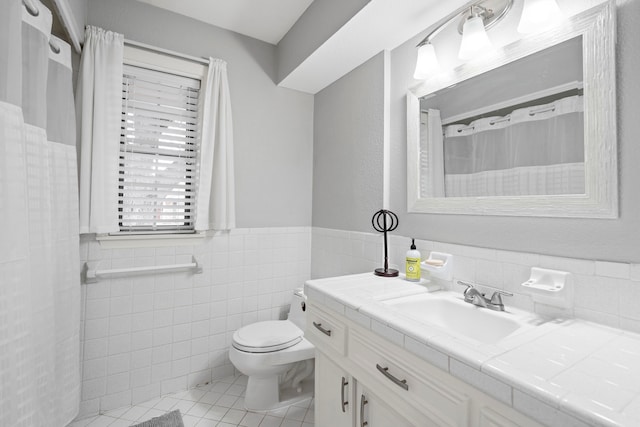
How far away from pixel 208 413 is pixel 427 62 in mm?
2355

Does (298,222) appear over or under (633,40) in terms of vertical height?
under

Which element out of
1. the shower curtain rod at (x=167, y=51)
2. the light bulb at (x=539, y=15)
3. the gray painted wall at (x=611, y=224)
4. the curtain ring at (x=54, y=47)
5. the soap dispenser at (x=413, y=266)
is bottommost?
the soap dispenser at (x=413, y=266)

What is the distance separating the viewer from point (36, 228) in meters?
1.18

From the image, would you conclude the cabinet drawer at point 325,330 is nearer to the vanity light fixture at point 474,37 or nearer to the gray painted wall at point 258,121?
the gray painted wall at point 258,121

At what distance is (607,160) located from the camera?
94 cm

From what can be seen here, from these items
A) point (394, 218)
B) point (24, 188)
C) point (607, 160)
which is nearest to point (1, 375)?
point (24, 188)

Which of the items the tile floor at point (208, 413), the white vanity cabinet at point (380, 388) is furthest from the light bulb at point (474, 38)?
the tile floor at point (208, 413)

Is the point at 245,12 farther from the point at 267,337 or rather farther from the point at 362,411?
the point at 362,411

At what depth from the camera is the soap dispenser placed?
1.47 m

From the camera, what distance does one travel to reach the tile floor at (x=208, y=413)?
173 cm

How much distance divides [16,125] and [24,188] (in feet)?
0.69

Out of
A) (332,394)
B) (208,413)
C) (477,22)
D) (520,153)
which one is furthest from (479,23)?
(208,413)

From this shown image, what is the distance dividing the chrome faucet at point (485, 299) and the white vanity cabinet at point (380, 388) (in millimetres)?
470

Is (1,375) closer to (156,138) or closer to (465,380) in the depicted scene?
(465,380)
